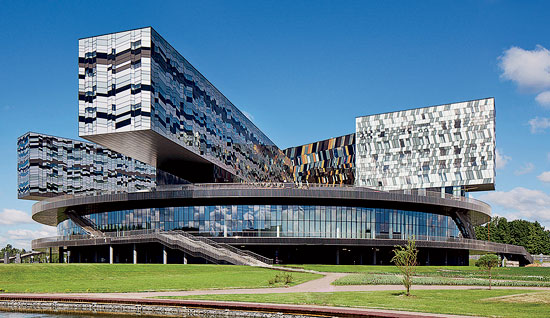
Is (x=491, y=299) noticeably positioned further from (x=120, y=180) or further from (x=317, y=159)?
(x=317, y=159)

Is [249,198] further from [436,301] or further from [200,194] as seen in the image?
[436,301]

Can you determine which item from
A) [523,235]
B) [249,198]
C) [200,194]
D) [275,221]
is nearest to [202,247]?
[200,194]

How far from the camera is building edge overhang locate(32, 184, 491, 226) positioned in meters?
71.0

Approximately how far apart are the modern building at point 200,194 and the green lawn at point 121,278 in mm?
9997

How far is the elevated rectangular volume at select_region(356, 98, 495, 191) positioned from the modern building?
41 centimetres

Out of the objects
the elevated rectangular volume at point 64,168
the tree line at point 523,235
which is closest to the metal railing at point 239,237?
the elevated rectangular volume at point 64,168

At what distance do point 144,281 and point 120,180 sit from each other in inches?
3502

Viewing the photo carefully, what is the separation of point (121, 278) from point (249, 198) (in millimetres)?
33955

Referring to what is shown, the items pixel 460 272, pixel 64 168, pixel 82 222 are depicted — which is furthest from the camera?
pixel 64 168

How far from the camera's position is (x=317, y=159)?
5531 inches

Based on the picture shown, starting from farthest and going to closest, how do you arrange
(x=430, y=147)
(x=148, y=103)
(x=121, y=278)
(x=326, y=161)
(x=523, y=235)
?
(x=523, y=235)
(x=326, y=161)
(x=430, y=147)
(x=148, y=103)
(x=121, y=278)

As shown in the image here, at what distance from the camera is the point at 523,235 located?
14938 cm

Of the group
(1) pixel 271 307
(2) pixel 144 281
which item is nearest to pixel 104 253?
(2) pixel 144 281

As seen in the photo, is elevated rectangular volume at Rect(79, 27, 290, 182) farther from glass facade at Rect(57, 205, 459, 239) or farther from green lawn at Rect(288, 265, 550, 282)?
green lawn at Rect(288, 265, 550, 282)
